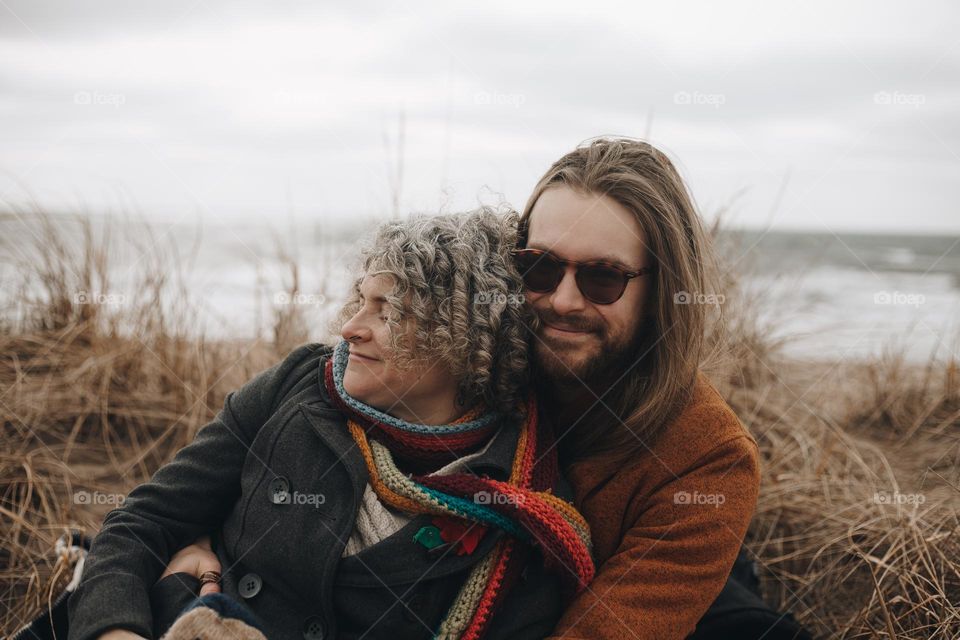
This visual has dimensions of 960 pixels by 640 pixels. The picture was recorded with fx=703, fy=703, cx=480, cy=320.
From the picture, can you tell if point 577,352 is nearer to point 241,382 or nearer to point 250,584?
point 250,584

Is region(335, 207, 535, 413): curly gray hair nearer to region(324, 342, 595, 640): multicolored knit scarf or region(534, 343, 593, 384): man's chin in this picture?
region(534, 343, 593, 384): man's chin

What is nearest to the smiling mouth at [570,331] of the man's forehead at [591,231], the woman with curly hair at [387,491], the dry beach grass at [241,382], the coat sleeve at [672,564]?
the woman with curly hair at [387,491]

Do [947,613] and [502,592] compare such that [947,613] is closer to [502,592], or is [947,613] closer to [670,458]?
[670,458]

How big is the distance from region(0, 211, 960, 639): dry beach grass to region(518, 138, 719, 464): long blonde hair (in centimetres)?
49

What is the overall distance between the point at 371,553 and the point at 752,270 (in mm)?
3526

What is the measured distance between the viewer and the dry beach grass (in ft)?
8.77

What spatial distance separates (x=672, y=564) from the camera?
74.6 inches

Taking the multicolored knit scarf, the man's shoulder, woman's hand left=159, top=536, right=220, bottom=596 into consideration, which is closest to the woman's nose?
the multicolored knit scarf

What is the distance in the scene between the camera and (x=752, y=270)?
458 centimetres

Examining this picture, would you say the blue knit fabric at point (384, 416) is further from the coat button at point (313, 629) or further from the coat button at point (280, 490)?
the coat button at point (313, 629)

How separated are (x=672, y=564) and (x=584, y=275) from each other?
→ 2.84ft

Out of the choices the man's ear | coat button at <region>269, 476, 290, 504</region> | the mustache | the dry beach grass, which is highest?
the man's ear

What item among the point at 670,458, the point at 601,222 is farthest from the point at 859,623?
the point at 601,222

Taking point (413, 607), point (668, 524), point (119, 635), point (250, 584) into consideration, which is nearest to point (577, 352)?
point (668, 524)
